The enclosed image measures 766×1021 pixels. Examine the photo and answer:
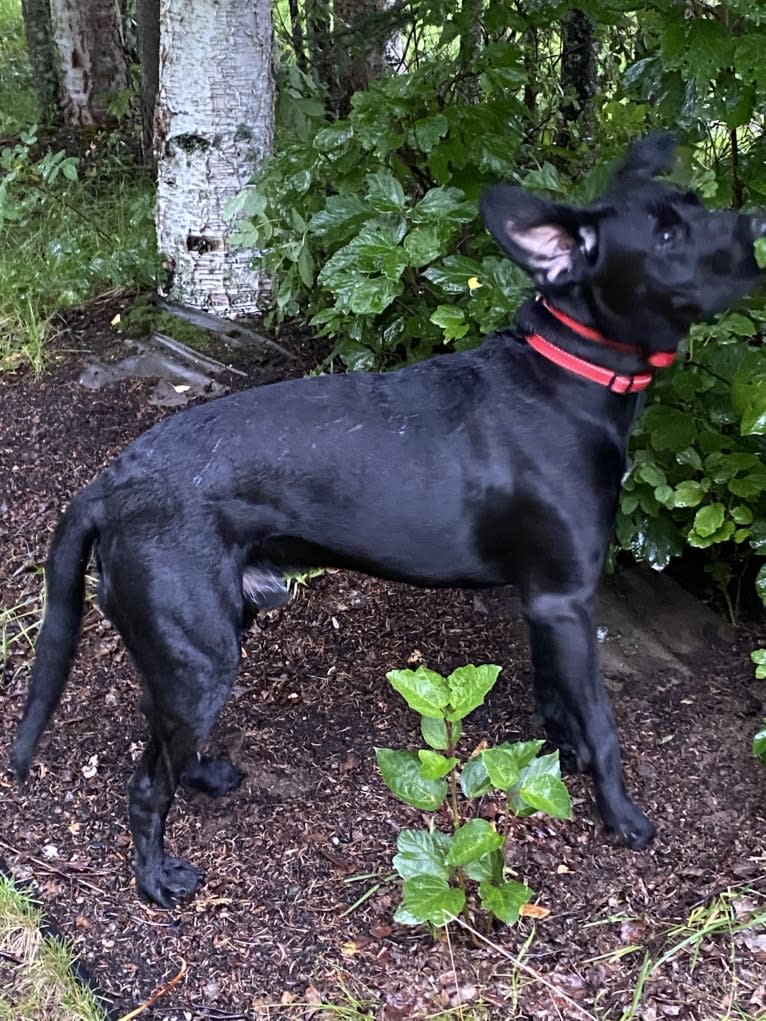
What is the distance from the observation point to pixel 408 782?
2250 millimetres

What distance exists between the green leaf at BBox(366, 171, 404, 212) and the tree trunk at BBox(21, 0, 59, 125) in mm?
5241

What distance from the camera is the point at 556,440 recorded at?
241 cm

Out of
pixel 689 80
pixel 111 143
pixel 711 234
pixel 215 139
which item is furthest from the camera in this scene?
pixel 111 143

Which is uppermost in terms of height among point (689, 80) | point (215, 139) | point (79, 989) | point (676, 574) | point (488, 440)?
point (689, 80)

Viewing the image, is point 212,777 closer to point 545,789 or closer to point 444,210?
point 545,789

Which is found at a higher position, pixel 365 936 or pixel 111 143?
pixel 111 143

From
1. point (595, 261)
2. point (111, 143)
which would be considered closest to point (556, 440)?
point (595, 261)

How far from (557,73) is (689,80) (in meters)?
2.99

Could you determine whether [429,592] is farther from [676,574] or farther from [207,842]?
[207,842]

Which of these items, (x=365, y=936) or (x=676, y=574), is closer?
(x=365, y=936)

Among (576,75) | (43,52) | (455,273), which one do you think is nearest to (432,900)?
(455,273)

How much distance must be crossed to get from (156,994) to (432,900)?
0.71 meters

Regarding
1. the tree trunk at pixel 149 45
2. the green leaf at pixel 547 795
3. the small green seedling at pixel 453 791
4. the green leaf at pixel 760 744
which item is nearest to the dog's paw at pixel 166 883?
the small green seedling at pixel 453 791

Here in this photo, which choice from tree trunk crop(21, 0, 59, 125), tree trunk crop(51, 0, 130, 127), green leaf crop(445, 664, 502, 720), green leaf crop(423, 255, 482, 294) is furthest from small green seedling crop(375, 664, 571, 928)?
tree trunk crop(21, 0, 59, 125)
